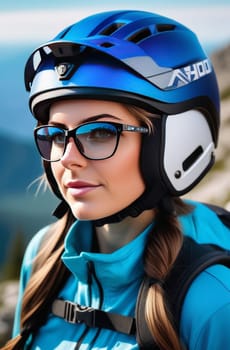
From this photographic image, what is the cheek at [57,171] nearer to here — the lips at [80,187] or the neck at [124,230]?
the lips at [80,187]

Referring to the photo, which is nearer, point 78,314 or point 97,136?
point 97,136

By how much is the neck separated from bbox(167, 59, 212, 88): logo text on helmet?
22.3 inches

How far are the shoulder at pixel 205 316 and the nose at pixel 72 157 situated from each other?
2.11ft

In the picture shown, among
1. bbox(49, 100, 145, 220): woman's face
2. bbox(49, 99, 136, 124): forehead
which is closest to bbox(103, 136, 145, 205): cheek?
bbox(49, 100, 145, 220): woman's face

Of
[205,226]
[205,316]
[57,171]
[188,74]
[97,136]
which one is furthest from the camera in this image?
[205,226]

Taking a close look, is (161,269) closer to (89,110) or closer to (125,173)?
(125,173)

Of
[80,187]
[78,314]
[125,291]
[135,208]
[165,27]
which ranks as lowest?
[78,314]

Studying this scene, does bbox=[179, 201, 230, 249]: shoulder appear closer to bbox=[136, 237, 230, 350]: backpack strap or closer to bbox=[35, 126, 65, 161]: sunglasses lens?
bbox=[136, 237, 230, 350]: backpack strap

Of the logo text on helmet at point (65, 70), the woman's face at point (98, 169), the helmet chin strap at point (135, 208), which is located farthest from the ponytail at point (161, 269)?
the logo text on helmet at point (65, 70)

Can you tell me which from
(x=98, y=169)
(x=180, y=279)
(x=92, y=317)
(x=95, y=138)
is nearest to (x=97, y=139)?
(x=95, y=138)

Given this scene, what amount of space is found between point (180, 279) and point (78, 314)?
1.66ft

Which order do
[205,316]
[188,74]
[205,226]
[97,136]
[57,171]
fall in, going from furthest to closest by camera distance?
1. [205,226]
2. [188,74]
3. [57,171]
4. [97,136]
5. [205,316]

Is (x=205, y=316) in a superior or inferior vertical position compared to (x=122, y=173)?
inferior

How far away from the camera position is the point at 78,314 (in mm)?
2838
